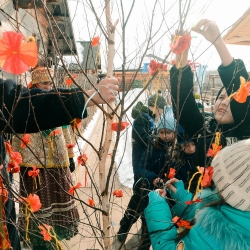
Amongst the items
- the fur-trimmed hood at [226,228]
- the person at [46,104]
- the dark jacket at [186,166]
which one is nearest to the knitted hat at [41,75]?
the person at [46,104]

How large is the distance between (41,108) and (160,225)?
31.0 inches

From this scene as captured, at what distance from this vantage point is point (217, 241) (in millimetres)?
→ 895

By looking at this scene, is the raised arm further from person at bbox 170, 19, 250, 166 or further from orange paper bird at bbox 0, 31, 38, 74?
orange paper bird at bbox 0, 31, 38, 74

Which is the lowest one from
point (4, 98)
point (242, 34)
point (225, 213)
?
point (225, 213)

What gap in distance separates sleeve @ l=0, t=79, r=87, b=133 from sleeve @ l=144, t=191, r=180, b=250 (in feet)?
1.81

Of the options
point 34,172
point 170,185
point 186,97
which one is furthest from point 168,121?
point 34,172

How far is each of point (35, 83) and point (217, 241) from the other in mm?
2087

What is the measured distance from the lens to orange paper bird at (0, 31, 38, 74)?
0.93 m

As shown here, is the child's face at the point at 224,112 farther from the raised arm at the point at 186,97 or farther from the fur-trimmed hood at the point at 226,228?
the fur-trimmed hood at the point at 226,228

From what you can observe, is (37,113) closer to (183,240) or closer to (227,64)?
(183,240)

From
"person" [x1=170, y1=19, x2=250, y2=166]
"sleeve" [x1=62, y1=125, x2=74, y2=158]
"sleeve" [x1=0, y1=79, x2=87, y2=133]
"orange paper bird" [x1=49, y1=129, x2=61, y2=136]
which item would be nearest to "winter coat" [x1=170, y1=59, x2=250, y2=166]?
"person" [x1=170, y1=19, x2=250, y2=166]

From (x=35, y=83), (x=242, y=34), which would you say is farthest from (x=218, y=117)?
(x=242, y=34)

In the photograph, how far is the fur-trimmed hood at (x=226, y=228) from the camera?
861 mm

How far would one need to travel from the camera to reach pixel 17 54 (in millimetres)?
949
